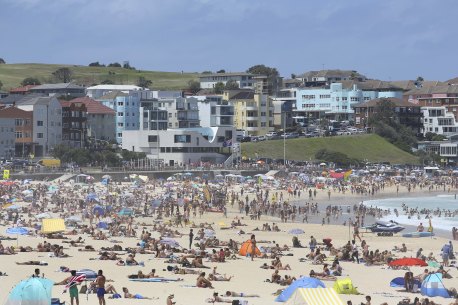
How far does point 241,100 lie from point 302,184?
33.6m

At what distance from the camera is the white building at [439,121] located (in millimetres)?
116312

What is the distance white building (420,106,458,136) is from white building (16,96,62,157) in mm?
48545

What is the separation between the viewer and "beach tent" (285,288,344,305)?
17.5 m

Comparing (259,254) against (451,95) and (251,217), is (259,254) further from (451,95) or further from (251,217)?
(451,95)

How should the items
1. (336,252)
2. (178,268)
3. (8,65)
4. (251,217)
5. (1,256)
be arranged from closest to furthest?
(178,268)
(1,256)
(336,252)
(251,217)
(8,65)

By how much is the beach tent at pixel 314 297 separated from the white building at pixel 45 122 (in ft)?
220

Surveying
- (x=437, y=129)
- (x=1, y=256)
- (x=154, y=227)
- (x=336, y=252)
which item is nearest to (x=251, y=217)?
(x=154, y=227)

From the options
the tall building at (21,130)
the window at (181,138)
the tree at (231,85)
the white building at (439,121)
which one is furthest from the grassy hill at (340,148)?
the tall building at (21,130)

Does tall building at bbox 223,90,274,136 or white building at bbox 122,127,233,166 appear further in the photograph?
tall building at bbox 223,90,274,136

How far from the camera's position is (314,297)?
57.9ft

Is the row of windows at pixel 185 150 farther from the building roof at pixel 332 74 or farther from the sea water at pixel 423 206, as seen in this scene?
the building roof at pixel 332 74

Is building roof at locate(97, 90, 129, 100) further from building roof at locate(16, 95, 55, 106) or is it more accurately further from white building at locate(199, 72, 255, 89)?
white building at locate(199, 72, 255, 89)

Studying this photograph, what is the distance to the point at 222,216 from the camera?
1934 inches

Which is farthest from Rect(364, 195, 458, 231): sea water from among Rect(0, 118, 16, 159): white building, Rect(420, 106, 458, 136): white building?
Rect(420, 106, 458, 136): white building
